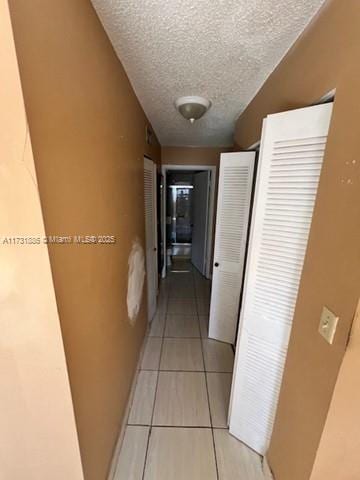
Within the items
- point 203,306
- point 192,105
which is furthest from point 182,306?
point 192,105

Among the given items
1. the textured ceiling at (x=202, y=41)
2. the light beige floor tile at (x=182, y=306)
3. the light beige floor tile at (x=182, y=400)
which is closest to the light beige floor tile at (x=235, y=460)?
the light beige floor tile at (x=182, y=400)

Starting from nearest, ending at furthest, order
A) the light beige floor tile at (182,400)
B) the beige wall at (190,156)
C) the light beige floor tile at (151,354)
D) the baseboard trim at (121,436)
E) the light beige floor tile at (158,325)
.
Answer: the baseboard trim at (121,436), the light beige floor tile at (182,400), the light beige floor tile at (151,354), the light beige floor tile at (158,325), the beige wall at (190,156)

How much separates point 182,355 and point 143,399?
1.77 ft

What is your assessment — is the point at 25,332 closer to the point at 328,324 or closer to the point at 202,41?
the point at 328,324

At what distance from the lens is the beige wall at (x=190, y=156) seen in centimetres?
362

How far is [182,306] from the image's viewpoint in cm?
299

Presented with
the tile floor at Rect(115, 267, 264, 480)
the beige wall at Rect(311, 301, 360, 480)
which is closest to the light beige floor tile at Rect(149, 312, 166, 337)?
the tile floor at Rect(115, 267, 264, 480)

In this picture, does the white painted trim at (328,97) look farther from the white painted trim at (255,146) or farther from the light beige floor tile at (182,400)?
the light beige floor tile at (182,400)

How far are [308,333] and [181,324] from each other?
1843 millimetres

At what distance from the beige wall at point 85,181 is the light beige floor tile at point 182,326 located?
96 centimetres

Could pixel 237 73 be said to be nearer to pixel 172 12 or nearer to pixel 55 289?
pixel 172 12

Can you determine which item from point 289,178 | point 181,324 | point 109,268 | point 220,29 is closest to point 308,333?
point 289,178

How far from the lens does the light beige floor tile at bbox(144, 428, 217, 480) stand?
1.25 meters

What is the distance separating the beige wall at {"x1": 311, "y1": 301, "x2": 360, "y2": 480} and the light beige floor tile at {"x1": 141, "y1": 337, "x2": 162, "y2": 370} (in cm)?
136
